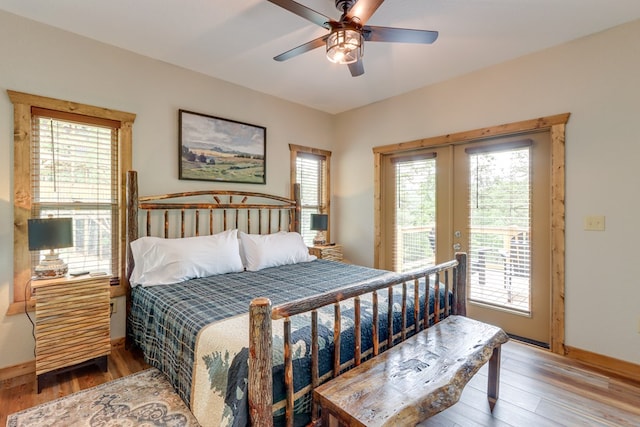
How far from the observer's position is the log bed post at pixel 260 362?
47.3 inches

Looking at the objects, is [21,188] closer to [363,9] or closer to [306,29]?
[306,29]

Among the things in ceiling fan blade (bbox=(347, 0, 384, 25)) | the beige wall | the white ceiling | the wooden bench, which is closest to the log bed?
the wooden bench

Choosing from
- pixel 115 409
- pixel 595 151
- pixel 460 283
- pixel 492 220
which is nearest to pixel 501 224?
pixel 492 220

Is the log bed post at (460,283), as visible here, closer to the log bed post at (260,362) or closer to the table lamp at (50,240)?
the log bed post at (260,362)

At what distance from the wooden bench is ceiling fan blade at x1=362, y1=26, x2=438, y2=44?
74.9 inches

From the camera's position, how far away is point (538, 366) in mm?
2500

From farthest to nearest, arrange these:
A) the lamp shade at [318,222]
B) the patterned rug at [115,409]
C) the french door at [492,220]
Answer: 1. the lamp shade at [318,222]
2. the french door at [492,220]
3. the patterned rug at [115,409]

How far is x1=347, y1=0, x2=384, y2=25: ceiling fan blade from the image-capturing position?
170 cm

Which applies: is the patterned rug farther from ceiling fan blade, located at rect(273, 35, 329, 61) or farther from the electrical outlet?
the electrical outlet

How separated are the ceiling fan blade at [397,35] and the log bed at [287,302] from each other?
1.55m

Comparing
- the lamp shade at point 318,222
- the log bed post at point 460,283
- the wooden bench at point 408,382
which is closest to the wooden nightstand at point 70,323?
the wooden bench at point 408,382

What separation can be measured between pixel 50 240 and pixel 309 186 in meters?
2.99

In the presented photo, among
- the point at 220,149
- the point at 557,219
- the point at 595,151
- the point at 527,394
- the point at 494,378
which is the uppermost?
the point at 220,149

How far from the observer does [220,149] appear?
346cm
